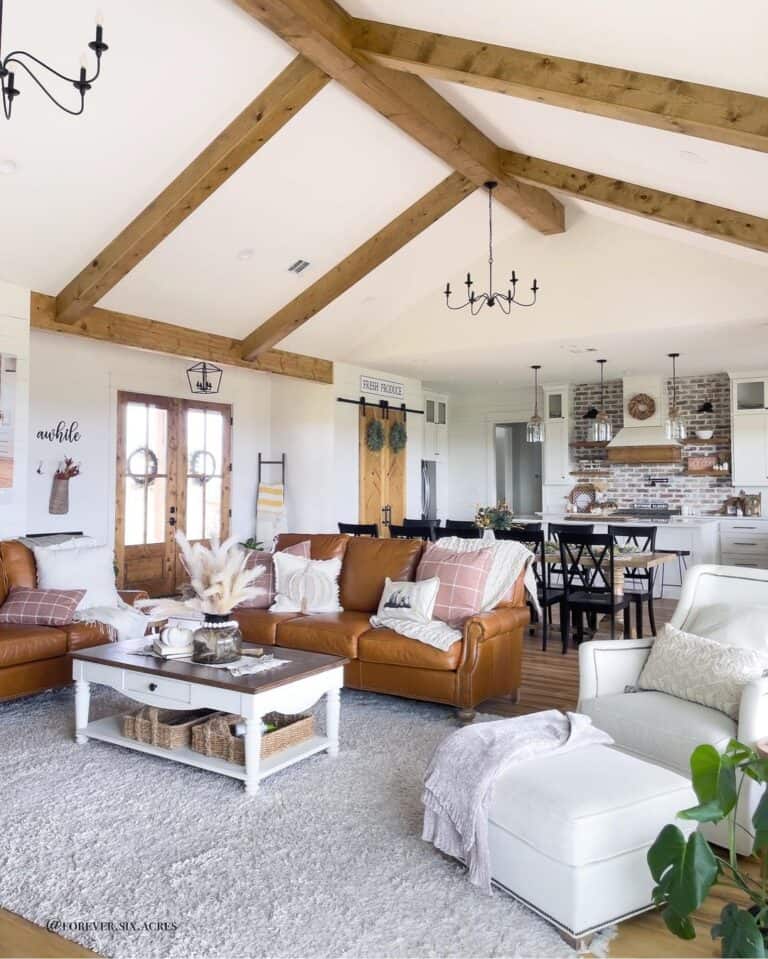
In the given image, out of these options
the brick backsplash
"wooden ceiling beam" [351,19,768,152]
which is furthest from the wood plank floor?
the brick backsplash

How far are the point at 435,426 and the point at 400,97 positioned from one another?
6.88 metres

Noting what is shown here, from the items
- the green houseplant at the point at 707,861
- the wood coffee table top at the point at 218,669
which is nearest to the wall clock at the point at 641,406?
the wood coffee table top at the point at 218,669

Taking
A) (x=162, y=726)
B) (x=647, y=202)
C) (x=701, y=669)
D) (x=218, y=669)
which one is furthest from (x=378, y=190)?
(x=701, y=669)

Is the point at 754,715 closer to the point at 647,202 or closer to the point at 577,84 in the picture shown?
the point at 577,84

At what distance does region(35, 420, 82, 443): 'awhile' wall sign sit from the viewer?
7.34m

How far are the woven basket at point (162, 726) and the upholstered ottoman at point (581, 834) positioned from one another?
170cm

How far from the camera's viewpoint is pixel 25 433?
6086mm

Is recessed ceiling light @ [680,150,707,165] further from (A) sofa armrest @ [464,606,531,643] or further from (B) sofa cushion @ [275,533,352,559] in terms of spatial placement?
(B) sofa cushion @ [275,533,352,559]

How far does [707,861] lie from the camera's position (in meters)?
2.05

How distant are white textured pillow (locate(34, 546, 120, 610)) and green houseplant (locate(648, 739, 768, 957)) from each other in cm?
387

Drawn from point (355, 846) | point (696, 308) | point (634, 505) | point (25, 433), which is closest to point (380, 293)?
point (696, 308)

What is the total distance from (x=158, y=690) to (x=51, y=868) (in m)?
0.97

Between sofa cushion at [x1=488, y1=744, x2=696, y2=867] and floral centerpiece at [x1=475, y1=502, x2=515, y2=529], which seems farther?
floral centerpiece at [x1=475, y1=502, x2=515, y2=529]

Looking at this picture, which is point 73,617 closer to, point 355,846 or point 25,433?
point 25,433
